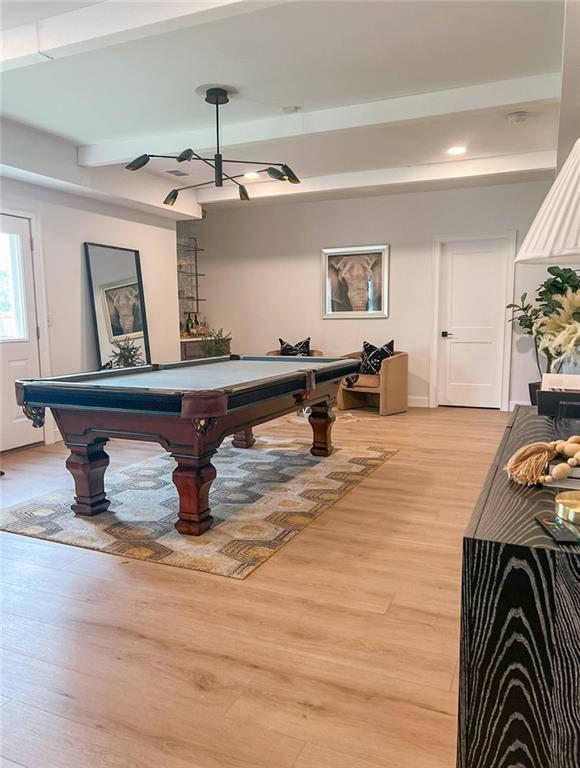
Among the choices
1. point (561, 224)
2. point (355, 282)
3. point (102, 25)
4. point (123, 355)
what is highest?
point (102, 25)

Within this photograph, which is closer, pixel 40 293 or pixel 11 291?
pixel 11 291

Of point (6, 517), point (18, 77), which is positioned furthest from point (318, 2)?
point (6, 517)

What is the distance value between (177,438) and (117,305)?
11.1 ft

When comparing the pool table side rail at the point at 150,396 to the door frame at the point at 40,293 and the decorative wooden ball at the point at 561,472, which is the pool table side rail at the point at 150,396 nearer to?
the decorative wooden ball at the point at 561,472

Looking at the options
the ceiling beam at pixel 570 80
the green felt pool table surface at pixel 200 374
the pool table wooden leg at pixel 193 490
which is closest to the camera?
the ceiling beam at pixel 570 80

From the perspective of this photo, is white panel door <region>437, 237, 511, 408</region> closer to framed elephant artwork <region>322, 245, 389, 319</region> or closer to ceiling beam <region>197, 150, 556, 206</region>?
framed elephant artwork <region>322, 245, 389, 319</region>

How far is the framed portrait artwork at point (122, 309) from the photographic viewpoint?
5602 mm

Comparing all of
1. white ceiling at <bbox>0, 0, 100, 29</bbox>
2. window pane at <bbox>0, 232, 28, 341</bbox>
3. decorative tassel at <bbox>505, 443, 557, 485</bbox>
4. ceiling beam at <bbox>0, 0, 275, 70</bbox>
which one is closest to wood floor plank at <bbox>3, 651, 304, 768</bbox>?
decorative tassel at <bbox>505, 443, 557, 485</bbox>

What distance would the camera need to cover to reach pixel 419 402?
678cm

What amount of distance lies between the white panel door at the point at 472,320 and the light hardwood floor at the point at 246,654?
3802mm

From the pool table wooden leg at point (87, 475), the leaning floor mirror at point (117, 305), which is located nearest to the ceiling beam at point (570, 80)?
the pool table wooden leg at point (87, 475)

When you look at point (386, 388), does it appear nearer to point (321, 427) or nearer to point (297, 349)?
point (297, 349)

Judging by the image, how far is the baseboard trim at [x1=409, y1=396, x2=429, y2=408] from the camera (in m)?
6.75

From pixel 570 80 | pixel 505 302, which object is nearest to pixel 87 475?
pixel 570 80
